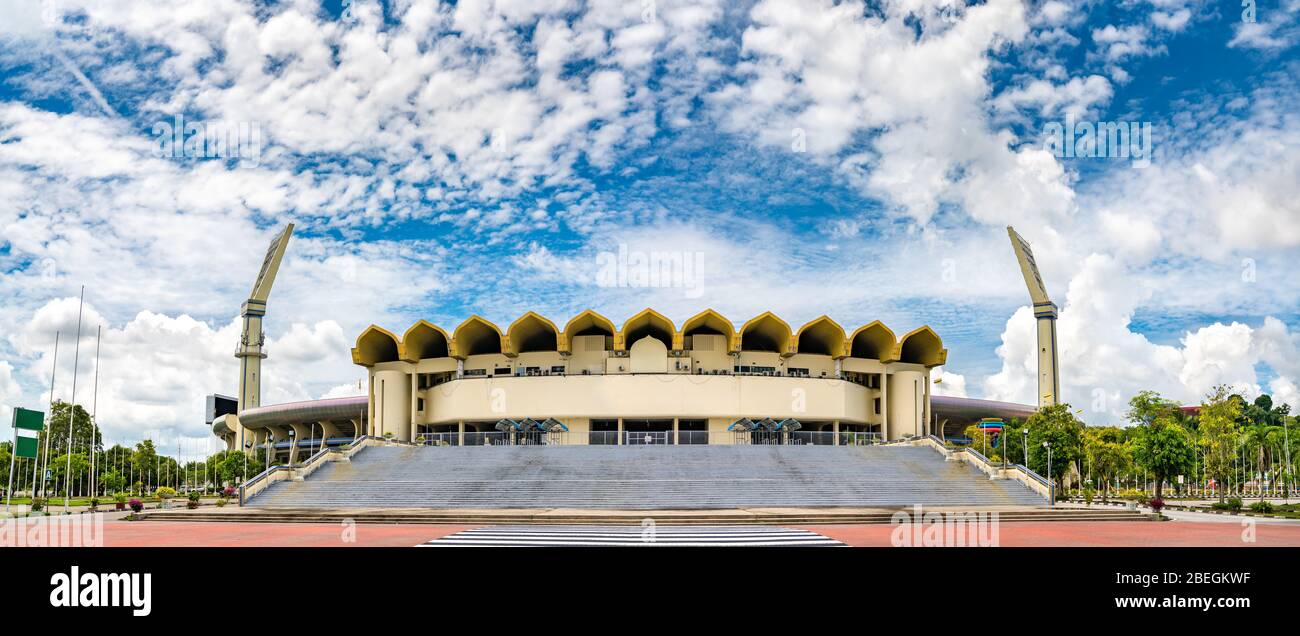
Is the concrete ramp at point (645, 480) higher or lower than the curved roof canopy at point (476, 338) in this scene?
lower

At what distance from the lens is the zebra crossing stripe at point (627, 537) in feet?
55.1

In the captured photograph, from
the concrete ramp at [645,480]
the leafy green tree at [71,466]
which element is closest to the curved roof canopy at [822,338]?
the concrete ramp at [645,480]

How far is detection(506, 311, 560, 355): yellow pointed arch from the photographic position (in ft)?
164

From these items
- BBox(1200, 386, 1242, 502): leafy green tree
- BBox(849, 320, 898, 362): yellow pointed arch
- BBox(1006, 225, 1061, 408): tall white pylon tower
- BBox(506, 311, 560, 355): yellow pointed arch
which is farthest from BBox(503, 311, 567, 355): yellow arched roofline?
BBox(1006, 225, 1061, 408): tall white pylon tower

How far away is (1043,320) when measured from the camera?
86.2 meters

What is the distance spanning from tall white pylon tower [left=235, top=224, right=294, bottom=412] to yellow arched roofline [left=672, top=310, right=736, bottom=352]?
5202cm

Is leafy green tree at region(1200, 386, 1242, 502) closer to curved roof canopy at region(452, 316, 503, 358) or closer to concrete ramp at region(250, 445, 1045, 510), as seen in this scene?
concrete ramp at region(250, 445, 1045, 510)

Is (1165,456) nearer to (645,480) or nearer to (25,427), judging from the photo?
(645,480)

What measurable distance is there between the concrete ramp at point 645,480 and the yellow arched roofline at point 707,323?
1236 centimetres

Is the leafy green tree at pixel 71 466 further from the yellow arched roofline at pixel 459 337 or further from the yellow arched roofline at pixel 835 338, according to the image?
the yellow arched roofline at pixel 835 338

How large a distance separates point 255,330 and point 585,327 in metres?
51.4
